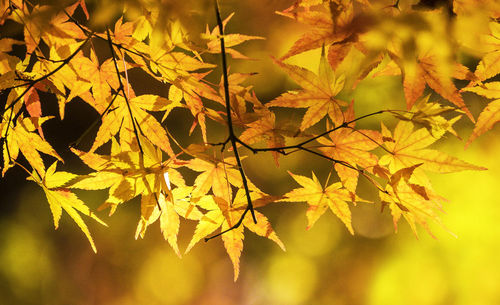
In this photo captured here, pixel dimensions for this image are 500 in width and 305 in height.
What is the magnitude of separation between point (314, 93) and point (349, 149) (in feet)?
0.52

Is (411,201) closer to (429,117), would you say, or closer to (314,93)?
(429,117)

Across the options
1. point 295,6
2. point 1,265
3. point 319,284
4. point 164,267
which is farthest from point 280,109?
point 1,265

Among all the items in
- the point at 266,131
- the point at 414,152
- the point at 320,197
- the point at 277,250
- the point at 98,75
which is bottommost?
the point at 277,250

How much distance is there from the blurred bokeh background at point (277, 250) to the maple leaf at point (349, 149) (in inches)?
110

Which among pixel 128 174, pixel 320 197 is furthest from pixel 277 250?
pixel 128 174

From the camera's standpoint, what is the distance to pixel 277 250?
4.47 meters

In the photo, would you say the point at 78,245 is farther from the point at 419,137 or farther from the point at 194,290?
the point at 419,137

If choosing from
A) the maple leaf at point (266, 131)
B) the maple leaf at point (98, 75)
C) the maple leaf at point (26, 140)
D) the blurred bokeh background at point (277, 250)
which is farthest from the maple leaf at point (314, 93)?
the blurred bokeh background at point (277, 250)

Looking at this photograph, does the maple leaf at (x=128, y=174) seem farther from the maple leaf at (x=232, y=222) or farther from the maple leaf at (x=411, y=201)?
the maple leaf at (x=411, y=201)

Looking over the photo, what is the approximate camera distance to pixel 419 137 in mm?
829

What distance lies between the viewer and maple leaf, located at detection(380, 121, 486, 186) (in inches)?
30.9

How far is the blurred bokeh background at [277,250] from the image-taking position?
390 centimetres

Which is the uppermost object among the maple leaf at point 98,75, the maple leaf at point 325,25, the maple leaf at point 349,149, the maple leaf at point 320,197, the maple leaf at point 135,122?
the maple leaf at point 325,25

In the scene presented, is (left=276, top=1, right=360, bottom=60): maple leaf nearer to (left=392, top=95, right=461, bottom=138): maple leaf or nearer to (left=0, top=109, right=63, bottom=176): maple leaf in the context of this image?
(left=392, top=95, right=461, bottom=138): maple leaf
